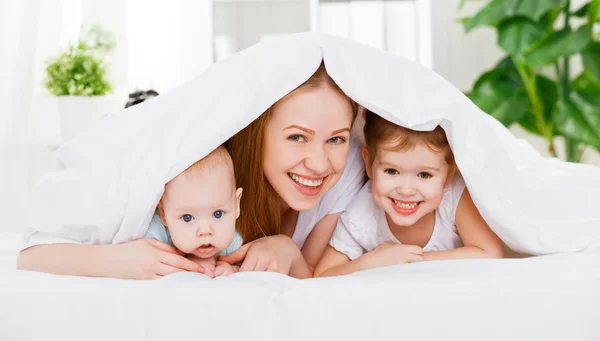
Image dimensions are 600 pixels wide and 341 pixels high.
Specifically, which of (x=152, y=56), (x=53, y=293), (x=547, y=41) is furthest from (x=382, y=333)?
(x=152, y=56)

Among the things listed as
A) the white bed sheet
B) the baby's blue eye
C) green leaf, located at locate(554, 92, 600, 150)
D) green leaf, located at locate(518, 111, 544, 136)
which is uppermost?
the baby's blue eye

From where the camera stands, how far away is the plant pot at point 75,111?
9.90ft

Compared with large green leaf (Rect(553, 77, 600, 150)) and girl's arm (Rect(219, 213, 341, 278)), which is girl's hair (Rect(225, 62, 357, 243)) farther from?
large green leaf (Rect(553, 77, 600, 150))

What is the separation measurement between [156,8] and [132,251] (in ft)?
10.0

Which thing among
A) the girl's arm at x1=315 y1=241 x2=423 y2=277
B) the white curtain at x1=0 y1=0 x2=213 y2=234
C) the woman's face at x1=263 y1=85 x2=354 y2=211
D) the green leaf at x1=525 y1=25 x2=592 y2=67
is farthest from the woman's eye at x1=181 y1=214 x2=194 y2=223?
the green leaf at x1=525 y1=25 x2=592 y2=67

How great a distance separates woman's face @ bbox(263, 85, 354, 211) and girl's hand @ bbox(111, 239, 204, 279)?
260 mm

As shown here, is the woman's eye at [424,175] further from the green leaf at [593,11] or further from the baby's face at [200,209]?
the green leaf at [593,11]

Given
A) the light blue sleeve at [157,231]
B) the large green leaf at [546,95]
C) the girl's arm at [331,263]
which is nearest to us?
the light blue sleeve at [157,231]

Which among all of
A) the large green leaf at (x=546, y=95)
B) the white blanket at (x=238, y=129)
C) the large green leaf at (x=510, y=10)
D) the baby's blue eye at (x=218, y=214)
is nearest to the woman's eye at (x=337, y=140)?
the white blanket at (x=238, y=129)

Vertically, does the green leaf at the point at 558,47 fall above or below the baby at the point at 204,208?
above

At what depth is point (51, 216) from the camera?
1.12 metres

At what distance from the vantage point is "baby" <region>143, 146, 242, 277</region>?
1095 mm

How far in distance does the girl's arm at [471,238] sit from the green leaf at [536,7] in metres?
1.96

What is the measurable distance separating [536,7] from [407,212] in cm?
209
